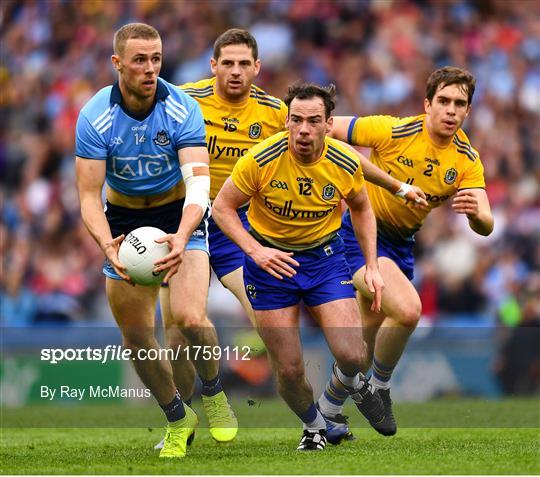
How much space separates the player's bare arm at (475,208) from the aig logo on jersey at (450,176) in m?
0.27

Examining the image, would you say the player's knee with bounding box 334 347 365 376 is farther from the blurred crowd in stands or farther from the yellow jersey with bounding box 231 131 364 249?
the blurred crowd in stands

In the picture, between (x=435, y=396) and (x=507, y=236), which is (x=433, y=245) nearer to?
(x=507, y=236)

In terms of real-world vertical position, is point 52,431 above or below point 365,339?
below

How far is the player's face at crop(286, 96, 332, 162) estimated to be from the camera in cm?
814

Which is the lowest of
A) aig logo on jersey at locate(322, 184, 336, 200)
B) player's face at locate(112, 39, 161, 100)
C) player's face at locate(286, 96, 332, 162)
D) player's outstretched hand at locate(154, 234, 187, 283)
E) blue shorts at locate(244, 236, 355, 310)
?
blue shorts at locate(244, 236, 355, 310)

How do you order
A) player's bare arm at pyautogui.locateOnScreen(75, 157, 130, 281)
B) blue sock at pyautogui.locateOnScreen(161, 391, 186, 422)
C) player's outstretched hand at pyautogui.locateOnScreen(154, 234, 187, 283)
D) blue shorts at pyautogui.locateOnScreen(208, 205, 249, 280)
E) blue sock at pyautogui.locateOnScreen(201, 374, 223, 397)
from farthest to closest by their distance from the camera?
1. blue shorts at pyautogui.locateOnScreen(208, 205, 249, 280)
2. blue sock at pyautogui.locateOnScreen(201, 374, 223, 397)
3. blue sock at pyautogui.locateOnScreen(161, 391, 186, 422)
4. player's bare arm at pyautogui.locateOnScreen(75, 157, 130, 281)
5. player's outstretched hand at pyautogui.locateOnScreen(154, 234, 187, 283)

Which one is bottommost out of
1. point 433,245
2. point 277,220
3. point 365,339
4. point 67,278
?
point 67,278

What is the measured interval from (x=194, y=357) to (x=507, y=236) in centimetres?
782

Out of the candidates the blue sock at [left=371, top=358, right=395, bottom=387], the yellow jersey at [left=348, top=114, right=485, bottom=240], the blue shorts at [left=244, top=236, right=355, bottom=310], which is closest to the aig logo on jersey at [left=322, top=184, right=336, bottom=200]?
the blue shorts at [left=244, top=236, right=355, bottom=310]

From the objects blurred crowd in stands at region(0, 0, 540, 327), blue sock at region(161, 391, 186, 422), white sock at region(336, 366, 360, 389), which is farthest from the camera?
blurred crowd in stands at region(0, 0, 540, 327)

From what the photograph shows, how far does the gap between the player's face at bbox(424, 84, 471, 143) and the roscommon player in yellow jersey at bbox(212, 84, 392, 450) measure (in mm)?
1188

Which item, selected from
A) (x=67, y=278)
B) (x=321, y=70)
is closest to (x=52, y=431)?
(x=67, y=278)

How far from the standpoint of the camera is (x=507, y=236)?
1614cm

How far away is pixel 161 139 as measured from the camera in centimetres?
826
